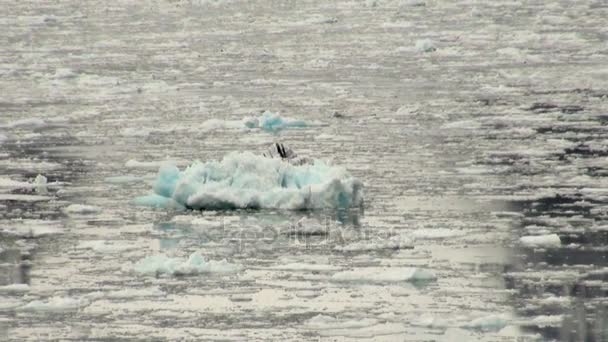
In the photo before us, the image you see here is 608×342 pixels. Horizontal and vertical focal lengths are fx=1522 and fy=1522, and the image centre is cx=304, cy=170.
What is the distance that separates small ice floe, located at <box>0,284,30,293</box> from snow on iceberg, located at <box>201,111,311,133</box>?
8.25 metres

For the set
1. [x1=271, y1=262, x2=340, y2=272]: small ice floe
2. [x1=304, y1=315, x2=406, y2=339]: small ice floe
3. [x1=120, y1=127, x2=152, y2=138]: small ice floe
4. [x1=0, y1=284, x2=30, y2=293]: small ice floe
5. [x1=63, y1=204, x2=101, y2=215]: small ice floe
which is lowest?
[x1=304, y1=315, x2=406, y2=339]: small ice floe

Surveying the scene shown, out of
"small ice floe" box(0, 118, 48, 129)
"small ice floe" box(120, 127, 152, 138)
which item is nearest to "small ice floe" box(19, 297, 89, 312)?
"small ice floe" box(120, 127, 152, 138)

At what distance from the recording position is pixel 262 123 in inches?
779

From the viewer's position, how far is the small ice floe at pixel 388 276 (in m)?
11.6

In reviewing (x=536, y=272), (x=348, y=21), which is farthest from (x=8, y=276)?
(x=348, y=21)

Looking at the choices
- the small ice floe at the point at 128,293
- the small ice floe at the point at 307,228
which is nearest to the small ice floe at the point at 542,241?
the small ice floe at the point at 307,228

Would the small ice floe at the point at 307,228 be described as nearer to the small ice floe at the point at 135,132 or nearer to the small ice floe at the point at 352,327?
the small ice floe at the point at 352,327

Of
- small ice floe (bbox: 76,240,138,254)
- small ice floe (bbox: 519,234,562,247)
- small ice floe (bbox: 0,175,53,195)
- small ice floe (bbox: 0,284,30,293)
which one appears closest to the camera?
small ice floe (bbox: 0,284,30,293)

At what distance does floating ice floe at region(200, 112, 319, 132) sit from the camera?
64.8 feet

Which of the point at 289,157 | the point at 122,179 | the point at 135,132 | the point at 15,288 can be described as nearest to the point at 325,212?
the point at 289,157

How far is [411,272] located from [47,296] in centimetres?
276

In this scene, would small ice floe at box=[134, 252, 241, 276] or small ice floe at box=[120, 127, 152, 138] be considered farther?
small ice floe at box=[120, 127, 152, 138]

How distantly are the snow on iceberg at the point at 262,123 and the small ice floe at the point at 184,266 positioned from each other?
25.0ft

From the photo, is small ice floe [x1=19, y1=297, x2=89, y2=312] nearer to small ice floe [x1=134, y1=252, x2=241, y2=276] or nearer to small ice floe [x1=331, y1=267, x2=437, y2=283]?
small ice floe [x1=134, y1=252, x2=241, y2=276]
